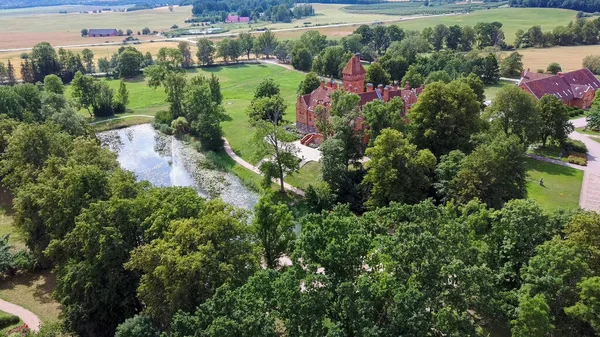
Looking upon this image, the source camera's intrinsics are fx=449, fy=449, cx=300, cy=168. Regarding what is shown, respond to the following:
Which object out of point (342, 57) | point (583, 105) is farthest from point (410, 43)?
point (583, 105)

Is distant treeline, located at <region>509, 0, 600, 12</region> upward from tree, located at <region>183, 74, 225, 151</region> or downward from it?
upward

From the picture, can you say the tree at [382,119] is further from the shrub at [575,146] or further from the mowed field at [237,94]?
the shrub at [575,146]

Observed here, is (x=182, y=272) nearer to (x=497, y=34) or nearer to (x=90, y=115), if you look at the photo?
(x=90, y=115)

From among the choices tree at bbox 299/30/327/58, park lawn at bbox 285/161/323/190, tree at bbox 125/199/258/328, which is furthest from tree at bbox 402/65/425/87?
tree at bbox 125/199/258/328

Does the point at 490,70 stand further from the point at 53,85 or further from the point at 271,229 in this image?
the point at 53,85

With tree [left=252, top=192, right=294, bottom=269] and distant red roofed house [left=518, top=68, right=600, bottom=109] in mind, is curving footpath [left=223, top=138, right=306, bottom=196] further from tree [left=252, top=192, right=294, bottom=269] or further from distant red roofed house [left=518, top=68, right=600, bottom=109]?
distant red roofed house [left=518, top=68, right=600, bottom=109]
